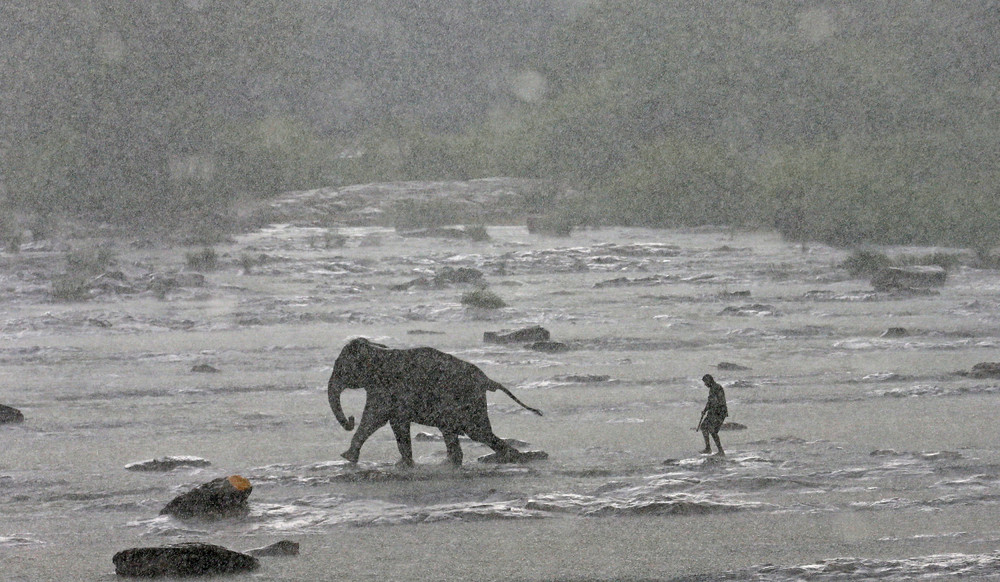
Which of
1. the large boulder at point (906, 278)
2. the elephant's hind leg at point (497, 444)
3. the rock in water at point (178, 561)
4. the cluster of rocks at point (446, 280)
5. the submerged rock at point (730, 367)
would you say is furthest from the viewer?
the cluster of rocks at point (446, 280)

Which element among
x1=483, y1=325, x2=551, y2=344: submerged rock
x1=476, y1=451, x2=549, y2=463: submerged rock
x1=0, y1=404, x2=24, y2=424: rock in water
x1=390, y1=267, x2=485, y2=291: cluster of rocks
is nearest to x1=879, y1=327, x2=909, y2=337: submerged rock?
x1=483, y1=325, x2=551, y2=344: submerged rock

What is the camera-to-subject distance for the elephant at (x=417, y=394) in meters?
9.15

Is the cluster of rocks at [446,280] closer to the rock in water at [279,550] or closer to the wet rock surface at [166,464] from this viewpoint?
the wet rock surface at [166,464]

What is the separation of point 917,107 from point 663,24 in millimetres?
12833

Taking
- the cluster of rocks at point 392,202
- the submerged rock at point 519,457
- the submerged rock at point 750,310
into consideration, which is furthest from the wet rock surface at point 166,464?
the cluster of rocks at point 392,202

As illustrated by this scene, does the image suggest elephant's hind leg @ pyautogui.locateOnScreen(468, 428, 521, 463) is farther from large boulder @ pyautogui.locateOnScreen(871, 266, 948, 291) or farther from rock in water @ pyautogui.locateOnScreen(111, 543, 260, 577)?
large boulder @ pyautogui.locateOnScreen(871, 266, 948, 291)

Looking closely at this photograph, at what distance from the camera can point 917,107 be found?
1870 inches

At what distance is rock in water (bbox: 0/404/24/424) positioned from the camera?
1194 cm

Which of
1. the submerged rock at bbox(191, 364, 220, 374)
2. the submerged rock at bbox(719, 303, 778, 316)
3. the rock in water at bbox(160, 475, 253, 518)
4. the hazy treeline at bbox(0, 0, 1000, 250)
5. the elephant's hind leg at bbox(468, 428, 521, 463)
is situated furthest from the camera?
the hazy treeline at bbox(0, 0, 1000, 250)

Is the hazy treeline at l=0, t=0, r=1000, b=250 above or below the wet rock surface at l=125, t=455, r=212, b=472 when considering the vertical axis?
above

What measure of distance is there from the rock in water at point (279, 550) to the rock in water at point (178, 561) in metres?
0.33

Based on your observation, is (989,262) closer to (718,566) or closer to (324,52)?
(718,566)

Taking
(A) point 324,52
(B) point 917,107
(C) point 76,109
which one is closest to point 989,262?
(B) point 917,107

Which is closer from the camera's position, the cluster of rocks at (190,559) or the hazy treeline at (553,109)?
the cluster of rocks at (190,559)
